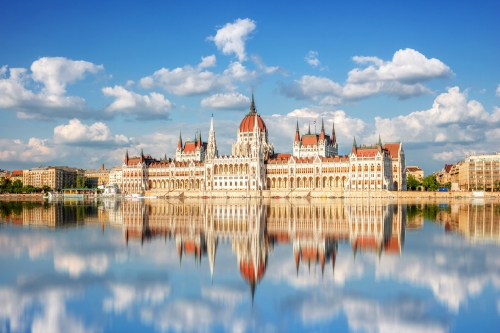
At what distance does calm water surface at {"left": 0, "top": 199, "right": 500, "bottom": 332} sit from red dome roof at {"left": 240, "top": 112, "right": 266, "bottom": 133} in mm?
122141

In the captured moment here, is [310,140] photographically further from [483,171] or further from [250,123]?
[483,171]

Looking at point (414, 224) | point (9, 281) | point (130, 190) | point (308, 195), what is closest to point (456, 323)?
point (9, 281)

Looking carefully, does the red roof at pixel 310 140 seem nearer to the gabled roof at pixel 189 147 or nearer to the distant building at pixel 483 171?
the gabled roof at pixel 189 147

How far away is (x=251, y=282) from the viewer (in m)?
22.3

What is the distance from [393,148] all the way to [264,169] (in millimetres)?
36415

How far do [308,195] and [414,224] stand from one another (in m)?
81.2

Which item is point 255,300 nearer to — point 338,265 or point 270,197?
point 338,265

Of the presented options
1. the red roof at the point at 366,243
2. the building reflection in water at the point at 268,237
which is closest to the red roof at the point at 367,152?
the building reflection in water at the point at 268,237

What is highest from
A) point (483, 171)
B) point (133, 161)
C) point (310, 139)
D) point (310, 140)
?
point (310, 139)

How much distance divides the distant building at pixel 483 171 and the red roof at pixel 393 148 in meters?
29.7

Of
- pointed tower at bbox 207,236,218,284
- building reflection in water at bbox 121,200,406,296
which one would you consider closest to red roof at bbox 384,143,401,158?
building reflection in water at bbox 121,200,406,296

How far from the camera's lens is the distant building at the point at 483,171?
512 ft

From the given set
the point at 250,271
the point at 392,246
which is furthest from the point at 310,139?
the point at 250,271

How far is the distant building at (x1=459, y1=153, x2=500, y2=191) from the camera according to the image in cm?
15612
